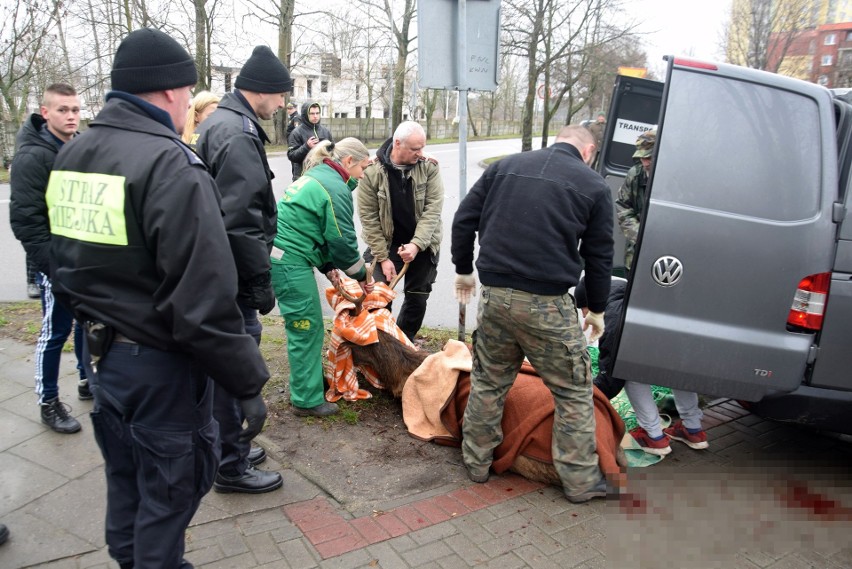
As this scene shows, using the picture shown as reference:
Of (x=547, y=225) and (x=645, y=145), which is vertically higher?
(x=645, y=145)

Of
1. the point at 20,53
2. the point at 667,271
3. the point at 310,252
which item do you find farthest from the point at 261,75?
the point at 20,53

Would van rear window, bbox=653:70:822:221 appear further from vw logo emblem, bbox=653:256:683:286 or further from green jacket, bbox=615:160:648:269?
green jacket, bbox=615:160:648:269

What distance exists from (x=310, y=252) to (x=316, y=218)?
208 mm

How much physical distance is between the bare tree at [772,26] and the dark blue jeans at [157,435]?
68.6ft

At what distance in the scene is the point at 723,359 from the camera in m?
3.25

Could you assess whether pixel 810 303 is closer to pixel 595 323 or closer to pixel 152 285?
pixel 595 323

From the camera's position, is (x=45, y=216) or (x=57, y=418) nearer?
(x=45, y=216)

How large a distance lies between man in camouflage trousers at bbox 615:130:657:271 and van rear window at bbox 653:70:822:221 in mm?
1094

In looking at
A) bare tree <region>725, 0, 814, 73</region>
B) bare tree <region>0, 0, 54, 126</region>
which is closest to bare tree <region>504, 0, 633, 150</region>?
bare tree <region>725, 0, 814, 73</region>

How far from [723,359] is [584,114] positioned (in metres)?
36.8

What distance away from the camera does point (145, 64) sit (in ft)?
6.82

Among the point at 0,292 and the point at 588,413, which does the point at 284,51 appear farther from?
the point at 588,413

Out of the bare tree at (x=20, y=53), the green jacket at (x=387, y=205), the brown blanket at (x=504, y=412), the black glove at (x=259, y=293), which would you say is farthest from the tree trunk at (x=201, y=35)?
the black glove at (x=259, y=293)

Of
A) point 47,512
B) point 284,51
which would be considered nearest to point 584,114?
point 284,51
